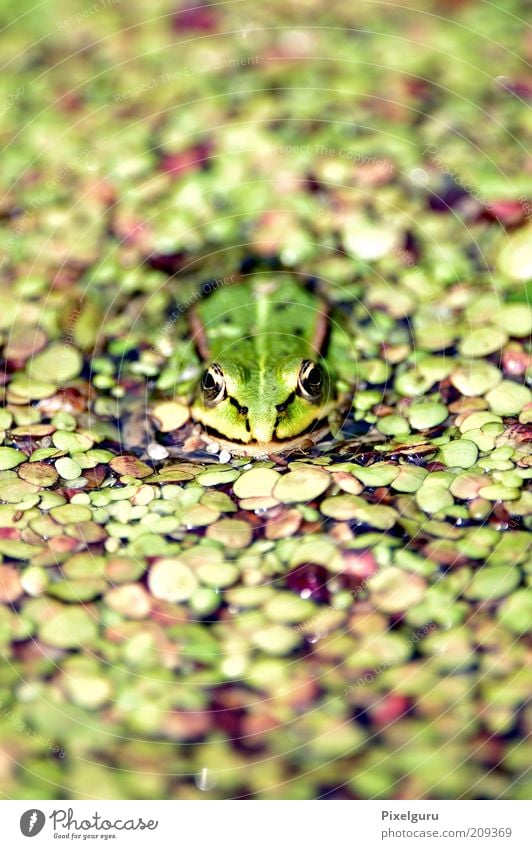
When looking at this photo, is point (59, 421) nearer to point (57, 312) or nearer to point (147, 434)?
point (147, 434)

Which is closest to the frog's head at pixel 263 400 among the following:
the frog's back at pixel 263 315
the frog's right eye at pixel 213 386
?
the frog's right eye at pixel 213 386

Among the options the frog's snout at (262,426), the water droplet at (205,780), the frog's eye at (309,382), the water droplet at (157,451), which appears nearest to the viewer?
the water droplet at (205,780)

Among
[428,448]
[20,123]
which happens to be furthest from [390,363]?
[20,123]

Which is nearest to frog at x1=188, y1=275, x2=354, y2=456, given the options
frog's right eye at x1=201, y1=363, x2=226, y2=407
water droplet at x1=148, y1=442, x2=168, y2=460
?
frog's right eye at x1=201, y1=363, x2=226, y2=407

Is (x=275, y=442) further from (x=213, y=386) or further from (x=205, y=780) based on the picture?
(x=205, y=780)

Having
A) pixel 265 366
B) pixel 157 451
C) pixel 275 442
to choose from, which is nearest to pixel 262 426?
pixel 275 442

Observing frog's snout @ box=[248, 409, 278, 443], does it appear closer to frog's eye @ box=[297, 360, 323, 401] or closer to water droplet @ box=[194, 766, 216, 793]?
frog's eye @ box=[297, 360, 323, 401]

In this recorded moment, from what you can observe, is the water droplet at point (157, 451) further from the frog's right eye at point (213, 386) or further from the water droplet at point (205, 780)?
the water droplet at point (205, 780)
